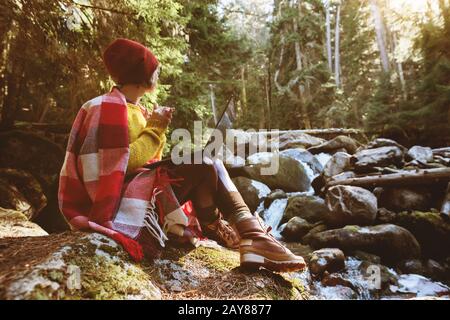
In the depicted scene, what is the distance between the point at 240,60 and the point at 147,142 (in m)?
9.49

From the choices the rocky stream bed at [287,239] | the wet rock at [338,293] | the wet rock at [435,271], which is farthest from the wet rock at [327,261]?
the wet rock at [435,271]

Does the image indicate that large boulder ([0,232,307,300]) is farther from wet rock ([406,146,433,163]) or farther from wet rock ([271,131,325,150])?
wet rock ([271,131,325,150])

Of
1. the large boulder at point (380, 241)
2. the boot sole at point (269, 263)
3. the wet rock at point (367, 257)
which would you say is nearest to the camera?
the boot sole at point (269, 263)

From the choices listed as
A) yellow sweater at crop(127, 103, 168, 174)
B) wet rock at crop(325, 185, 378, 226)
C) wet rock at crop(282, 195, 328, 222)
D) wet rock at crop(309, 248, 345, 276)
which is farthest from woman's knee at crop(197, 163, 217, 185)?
wet rock at crop(282, 195, 328, 222)

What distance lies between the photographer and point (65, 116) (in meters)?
8.25

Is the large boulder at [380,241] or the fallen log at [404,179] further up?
the fallen log at [404,179]

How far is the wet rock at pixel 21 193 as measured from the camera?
498 cm

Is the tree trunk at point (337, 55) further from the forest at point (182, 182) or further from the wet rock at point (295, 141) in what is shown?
the wet rock at point (295, 141)

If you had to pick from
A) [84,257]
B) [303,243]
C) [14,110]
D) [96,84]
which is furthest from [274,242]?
[14,110]

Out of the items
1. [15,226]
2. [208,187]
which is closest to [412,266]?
[208,187]

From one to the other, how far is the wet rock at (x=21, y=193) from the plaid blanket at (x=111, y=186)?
11.5ft

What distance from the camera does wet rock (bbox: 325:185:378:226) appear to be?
23.6ft

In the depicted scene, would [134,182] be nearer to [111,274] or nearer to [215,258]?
[111,274]

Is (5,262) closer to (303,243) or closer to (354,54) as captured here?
(303,243)
